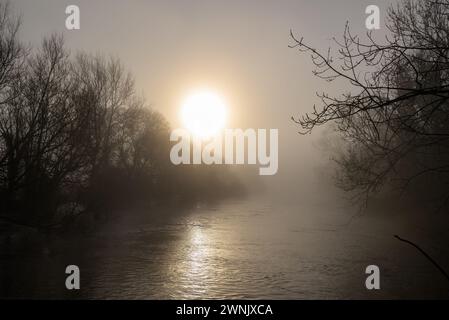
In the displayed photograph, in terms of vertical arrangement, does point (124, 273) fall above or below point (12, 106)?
below

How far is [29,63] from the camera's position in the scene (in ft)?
63.4

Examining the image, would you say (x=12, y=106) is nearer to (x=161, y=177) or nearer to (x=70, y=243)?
(x=70, y=243)

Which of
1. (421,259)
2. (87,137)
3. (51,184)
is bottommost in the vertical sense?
(421,259)

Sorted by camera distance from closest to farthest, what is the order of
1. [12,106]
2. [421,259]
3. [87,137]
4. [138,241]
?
[421,259] → [12,106] → [138,241] → [87,137]

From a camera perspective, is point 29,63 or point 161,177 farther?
point 161,177

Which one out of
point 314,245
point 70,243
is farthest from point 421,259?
point 70,243

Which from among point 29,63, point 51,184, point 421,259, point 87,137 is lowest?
point 421,259

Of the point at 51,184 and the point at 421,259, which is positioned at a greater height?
the point at 51,184

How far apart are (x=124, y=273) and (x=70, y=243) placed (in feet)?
21.5

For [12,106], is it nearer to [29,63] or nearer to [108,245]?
[29,63]
